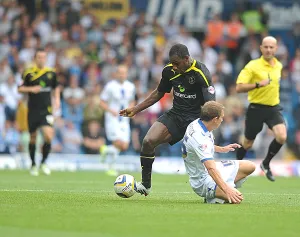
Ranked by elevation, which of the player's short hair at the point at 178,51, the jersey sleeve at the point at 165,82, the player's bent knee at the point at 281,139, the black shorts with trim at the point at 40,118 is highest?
the player's short hair at the point at 178,51

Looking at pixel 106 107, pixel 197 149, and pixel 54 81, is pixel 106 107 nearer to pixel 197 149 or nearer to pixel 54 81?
pixel 54 81

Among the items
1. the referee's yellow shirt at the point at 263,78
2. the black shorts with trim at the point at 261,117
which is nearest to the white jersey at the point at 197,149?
the referee's yellow shirt at the point at 263,78

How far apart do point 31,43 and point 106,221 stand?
17703 millimetres

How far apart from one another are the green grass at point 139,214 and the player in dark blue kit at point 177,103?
60 cm

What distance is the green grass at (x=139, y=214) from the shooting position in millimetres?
8086

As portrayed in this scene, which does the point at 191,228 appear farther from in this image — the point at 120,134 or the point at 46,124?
the point at 120,134

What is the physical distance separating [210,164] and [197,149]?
0.97ft

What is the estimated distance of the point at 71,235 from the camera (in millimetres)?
7766

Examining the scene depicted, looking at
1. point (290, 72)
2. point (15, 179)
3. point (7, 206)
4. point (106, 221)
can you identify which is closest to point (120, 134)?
point (15, 179)

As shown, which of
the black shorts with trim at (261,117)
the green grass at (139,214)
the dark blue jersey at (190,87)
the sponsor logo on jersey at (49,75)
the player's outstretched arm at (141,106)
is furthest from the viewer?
the sponsor logo on jersey at (49,75)

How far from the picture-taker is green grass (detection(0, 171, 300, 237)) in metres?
8.09

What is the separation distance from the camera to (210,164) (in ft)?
34.6

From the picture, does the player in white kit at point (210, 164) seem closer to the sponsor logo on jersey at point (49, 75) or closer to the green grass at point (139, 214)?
the green grass at point (139, 214)

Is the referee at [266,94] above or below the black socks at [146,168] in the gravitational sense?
above
